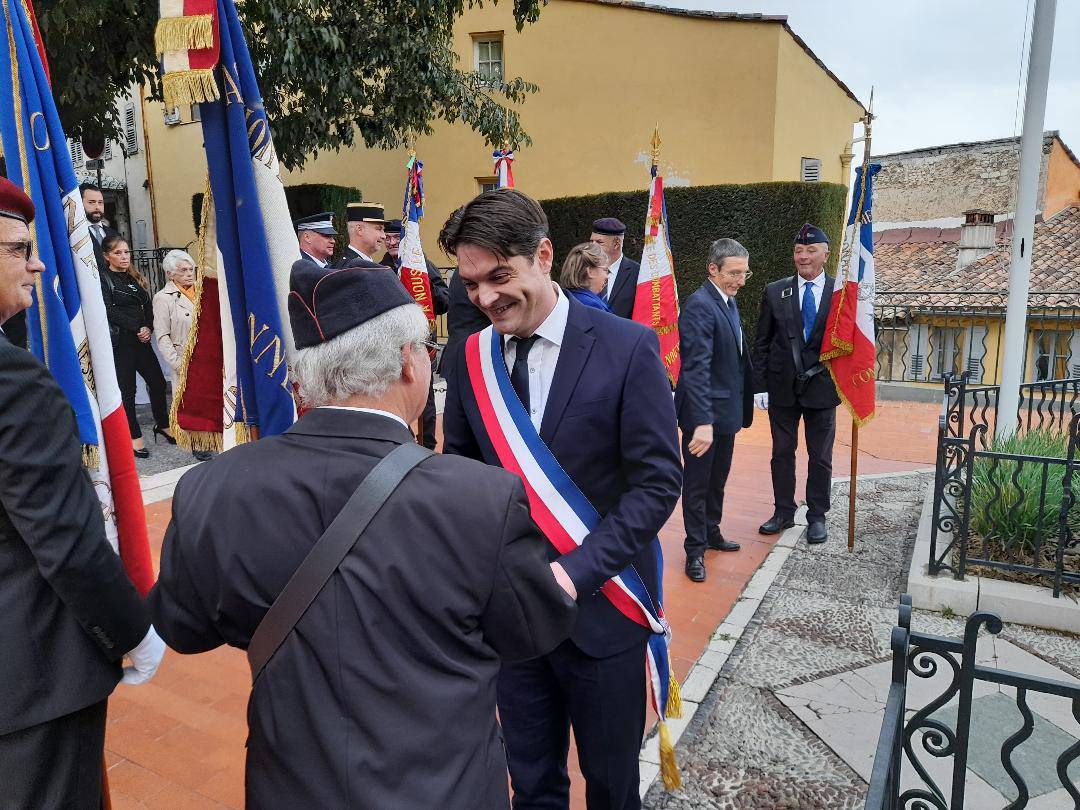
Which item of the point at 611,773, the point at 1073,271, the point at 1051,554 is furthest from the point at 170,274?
the point at 1073,271

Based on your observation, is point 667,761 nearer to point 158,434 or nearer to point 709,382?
point 709,382

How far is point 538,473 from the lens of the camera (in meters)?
Result: 1.94

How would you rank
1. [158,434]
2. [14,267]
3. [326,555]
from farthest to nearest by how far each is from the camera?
[158,434], [14,267], [326,555]

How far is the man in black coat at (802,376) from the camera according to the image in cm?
509

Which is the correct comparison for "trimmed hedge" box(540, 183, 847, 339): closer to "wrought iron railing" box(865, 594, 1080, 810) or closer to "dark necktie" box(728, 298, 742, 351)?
"dark necktie" box(728, 298, 742, 351)

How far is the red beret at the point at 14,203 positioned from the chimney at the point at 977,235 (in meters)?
21.3

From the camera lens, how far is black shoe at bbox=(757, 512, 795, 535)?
528 centimetres

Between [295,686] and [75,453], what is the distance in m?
0.74

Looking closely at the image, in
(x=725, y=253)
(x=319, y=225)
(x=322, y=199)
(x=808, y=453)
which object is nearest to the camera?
(x=725, y=253)

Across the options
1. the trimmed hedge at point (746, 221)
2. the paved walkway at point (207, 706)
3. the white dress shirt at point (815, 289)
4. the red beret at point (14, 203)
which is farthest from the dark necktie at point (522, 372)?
the trimmed hedge at point (746, 221)

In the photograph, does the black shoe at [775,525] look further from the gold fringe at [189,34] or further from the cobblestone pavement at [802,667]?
the gold fringe at [189,34]

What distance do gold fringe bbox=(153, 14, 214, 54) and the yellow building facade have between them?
43.3ft

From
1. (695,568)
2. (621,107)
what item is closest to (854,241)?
(695,568)

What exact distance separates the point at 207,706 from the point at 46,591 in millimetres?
1868
